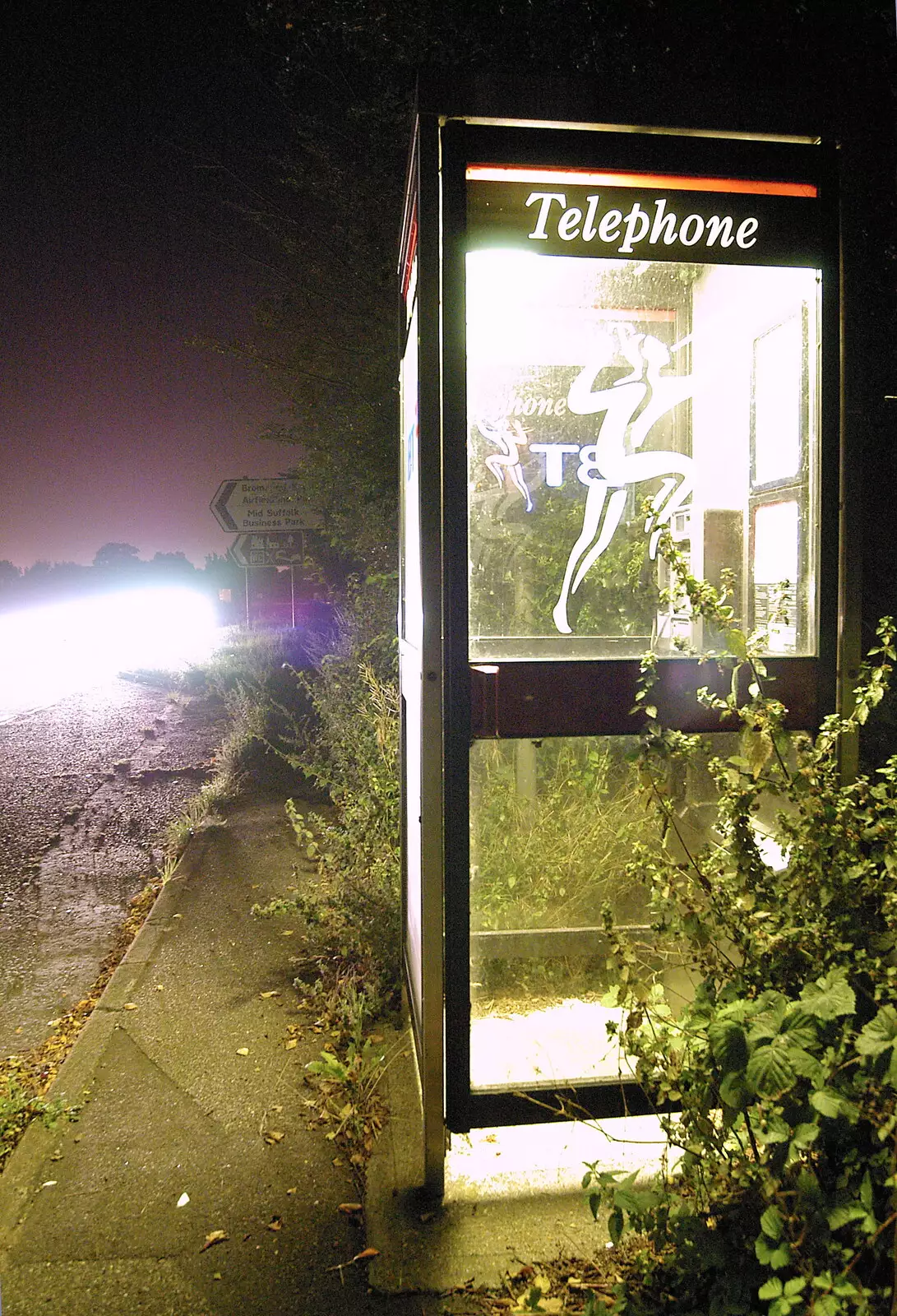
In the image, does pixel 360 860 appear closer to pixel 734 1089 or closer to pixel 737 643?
pixel 737 643

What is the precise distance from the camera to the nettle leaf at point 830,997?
62.1 inches

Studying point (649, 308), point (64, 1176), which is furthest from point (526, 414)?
point (64, 1176)

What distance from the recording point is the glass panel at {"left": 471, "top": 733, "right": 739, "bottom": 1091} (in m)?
3.07

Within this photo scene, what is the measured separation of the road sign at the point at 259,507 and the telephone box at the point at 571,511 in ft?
20.9

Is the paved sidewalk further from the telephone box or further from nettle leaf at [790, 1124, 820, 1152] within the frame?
nettle leaf at [790, 1124, 820, 1152]

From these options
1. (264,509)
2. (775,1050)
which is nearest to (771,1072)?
(775,1050)

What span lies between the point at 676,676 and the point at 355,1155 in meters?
1.77

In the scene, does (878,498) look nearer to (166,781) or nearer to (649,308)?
(649,308)

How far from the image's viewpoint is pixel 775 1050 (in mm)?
1573

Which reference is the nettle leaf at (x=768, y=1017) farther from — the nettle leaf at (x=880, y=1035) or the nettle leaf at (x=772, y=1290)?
the nettle leaf at (x=772, y=1290)

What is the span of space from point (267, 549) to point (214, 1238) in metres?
8.42

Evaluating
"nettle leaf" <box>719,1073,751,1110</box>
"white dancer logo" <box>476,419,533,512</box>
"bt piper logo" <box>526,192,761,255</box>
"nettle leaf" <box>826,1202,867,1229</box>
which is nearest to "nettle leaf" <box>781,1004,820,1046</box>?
"nettle leaf" <box>719,1073,751,1110</box>

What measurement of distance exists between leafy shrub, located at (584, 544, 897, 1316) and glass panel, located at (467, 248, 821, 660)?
25.6 inches

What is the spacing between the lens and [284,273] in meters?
8.05
